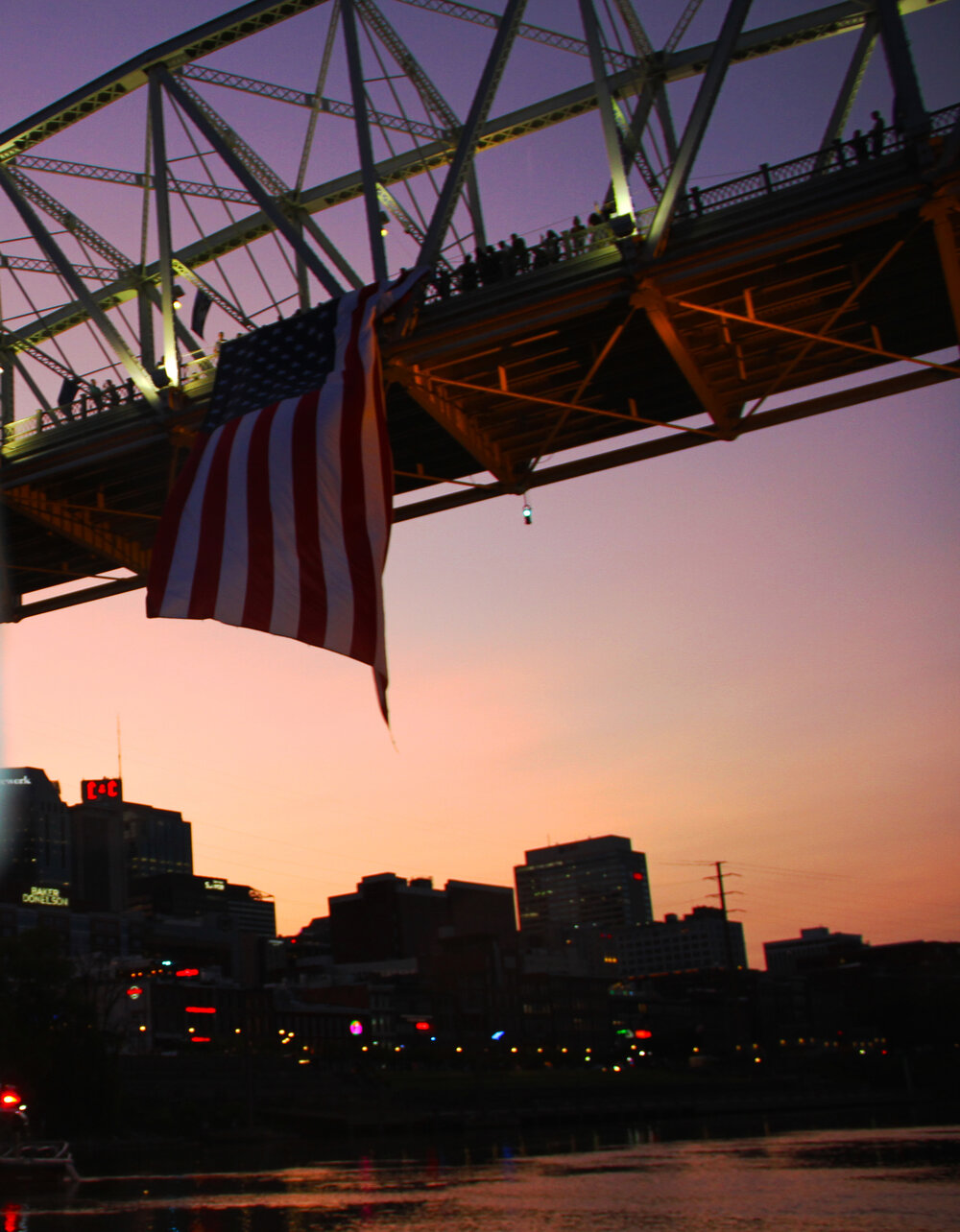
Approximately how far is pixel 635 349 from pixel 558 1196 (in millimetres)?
16681

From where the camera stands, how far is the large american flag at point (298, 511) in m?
18.5

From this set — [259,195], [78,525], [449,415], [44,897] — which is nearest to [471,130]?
[259,195]

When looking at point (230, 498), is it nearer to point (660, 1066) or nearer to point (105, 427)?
point (105, 427)

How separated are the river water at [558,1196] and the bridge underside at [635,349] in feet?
44.3

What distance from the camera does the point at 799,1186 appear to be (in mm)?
26531

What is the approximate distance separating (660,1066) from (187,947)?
217 feet

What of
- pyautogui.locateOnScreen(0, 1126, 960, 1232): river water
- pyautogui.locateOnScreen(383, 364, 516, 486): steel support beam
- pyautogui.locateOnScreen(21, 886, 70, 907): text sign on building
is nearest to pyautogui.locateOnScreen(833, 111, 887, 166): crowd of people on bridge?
pyautogui.locateOnScreen(383, 364, 516, 486): steel support beam

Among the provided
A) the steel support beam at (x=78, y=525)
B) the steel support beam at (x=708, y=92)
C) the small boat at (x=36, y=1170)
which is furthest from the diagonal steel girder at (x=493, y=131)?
the small boat at (x=36, y=1170)

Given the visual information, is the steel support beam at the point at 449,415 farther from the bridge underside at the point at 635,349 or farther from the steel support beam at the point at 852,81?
the steel support beam at the point at 852,81

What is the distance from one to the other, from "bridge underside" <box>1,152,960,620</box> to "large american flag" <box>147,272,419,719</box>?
303 cm

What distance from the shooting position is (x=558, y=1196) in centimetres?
2638

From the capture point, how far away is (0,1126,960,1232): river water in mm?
20188

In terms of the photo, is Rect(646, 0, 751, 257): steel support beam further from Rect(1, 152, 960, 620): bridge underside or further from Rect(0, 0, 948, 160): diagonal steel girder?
Rect(0, 0, 948, 160): diagonal steel girder

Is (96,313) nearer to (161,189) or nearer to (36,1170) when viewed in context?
(161,189)
